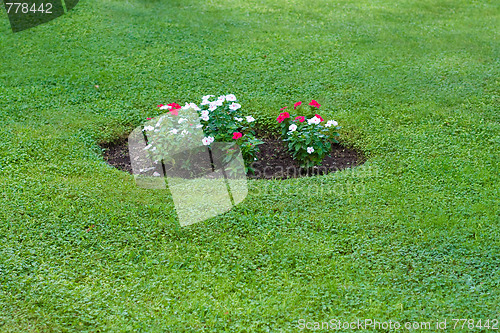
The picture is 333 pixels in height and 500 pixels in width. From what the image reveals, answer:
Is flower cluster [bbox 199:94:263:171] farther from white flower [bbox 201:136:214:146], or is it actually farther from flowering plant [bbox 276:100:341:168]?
flowering plant [bbox 276:100:341:168]

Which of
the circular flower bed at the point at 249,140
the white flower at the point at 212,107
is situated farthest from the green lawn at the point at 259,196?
the white flower at the point at 212,107

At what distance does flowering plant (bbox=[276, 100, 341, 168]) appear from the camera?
16.8 feet

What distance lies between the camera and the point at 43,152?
209 inches

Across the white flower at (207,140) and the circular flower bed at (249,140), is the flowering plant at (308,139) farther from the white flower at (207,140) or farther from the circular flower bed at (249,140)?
the white flower at (207,140)

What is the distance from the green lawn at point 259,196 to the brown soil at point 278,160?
148 mm

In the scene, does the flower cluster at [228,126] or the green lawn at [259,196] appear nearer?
the green lawn at [259,196]

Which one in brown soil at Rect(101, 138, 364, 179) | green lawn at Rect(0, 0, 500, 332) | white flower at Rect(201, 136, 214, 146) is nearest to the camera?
green lawn at Rect(0, 0, 500, 332)

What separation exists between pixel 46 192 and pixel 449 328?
345 cm

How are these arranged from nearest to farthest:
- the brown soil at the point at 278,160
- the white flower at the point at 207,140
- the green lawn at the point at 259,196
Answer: the green lawn at the point at 259,196
the white flower at the point at 207,140
the brown soil at the point at 278,160

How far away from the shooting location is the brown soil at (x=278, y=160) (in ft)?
16.8

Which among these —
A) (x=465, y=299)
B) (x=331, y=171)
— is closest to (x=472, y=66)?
(x=331, y=171)

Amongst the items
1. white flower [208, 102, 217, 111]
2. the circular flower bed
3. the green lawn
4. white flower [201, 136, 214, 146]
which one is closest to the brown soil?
the circular flower bed

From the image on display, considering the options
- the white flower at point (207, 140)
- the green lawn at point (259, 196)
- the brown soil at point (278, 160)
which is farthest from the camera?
the brown soil at point (278, 160)

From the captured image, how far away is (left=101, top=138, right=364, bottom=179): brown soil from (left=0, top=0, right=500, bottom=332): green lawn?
5.8 inches
